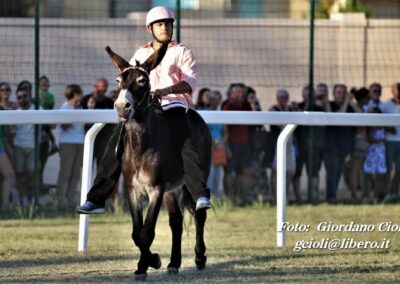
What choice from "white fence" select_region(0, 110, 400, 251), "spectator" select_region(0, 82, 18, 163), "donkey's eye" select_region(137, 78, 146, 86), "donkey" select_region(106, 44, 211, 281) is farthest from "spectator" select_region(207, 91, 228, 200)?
"donkey's eye" select_region(137, 78, 146, 86)

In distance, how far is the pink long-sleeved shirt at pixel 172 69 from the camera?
11180 mm

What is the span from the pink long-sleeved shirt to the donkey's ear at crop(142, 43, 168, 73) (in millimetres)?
604

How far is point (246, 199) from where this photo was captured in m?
19.7

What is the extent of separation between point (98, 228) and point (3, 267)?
14.4ft

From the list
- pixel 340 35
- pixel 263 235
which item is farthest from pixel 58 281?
pixel 340 35

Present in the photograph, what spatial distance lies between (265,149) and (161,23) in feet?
29.5

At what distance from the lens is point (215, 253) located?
12.8 metres

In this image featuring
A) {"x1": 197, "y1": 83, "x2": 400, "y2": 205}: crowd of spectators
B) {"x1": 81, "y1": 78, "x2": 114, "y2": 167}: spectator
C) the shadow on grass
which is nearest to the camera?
the shadow on grass

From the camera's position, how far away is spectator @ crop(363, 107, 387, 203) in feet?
66.2

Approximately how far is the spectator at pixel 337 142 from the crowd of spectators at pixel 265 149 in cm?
2

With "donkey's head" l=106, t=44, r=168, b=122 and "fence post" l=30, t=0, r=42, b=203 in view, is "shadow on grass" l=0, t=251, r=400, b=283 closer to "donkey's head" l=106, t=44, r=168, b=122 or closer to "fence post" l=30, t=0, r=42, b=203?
"donkey's head" l=106, t=44, r=168, b=122

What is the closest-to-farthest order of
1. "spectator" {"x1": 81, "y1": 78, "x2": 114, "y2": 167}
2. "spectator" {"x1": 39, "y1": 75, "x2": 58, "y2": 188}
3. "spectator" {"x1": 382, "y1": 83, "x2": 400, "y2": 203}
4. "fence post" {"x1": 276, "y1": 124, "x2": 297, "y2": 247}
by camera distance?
"fence post" {"x1": 276, "y1": 124, "x2": 297, "y2": 247}, "spectator" {"x1": 81, "y1": 78, "x2": 114, "y2": 167}, "spectator" {"x1": 39, "y1": 75, "x2": 58, "y2": 188}, "spectator" {"x1": 382, "y1": 83, "x2": 400, "y2": 203}

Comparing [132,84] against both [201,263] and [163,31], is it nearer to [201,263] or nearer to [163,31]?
[163,31]

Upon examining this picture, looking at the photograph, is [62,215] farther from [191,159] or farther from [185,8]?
[191,159]
